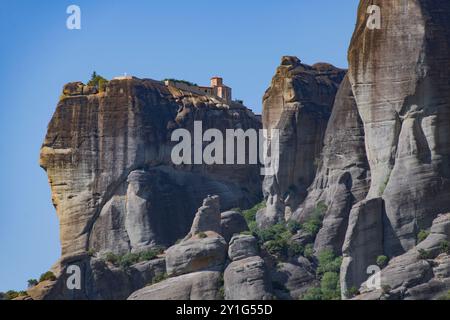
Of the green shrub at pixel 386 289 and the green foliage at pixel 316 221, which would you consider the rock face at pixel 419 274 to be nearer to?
the green shrub at pixel 386 289

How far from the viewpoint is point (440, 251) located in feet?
403

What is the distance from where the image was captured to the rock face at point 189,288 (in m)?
125

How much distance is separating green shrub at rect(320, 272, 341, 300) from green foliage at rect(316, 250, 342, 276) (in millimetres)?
457

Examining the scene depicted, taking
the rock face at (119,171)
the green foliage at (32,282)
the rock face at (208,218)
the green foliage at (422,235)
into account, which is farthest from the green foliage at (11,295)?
the green foliage at (422,235)

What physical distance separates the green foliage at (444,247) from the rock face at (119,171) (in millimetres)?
18222

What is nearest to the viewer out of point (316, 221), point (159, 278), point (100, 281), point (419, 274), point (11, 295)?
point (419, 274)

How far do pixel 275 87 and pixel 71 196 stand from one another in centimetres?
1118

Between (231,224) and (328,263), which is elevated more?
(231,224)

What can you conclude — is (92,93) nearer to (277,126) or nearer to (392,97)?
(277,126)

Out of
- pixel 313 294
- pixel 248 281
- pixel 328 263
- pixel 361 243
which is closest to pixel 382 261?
pixel 361 243

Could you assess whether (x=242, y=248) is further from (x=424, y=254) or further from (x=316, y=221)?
(x=424, y=254)

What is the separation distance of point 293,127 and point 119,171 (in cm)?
865

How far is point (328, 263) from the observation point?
12888cm

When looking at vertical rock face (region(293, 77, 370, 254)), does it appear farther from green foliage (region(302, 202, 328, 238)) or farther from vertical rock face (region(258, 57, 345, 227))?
vertical rock face (region(258, 57, 345, 227))
